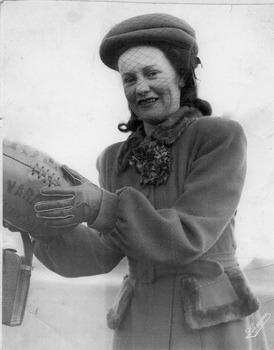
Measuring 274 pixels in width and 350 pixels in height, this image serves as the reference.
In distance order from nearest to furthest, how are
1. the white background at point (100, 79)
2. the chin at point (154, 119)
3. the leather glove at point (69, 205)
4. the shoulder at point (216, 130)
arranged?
the leather glove at point (69, 205) < the shoulder at point (216, 130) < the chin at point (154, 119) < the white background at point (100, 79)

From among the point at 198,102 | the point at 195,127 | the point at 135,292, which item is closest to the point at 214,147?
the point at 195,127

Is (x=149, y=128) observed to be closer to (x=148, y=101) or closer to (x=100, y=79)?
(x=148, y=101)

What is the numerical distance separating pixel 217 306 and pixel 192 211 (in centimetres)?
28

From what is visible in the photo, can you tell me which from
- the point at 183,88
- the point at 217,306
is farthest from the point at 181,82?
the point at 217,306

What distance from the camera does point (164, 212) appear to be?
1.25m

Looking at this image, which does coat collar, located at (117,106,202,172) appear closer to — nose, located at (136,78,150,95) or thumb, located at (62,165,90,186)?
nose, located at (136,78,150,95)

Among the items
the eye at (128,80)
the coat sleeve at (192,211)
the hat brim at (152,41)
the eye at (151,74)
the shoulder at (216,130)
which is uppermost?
the hat brim at (152,41)

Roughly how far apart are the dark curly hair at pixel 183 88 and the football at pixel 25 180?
364mm

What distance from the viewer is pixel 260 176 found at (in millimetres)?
1555

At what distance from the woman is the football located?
41 mm

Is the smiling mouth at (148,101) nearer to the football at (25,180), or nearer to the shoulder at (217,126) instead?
the shoulder at (217,126)

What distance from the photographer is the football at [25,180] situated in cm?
126
